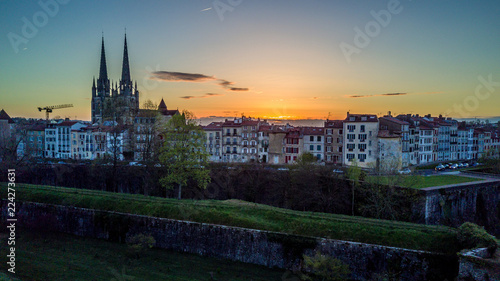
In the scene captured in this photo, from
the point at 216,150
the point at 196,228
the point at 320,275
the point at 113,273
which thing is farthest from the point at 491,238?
the point at 216,150

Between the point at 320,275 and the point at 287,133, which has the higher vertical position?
the point at 287,133

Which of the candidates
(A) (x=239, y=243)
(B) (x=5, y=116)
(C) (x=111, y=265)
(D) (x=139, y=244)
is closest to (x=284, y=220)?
(A) (x=239, y=243)

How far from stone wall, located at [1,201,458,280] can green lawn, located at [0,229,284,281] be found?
0.81m

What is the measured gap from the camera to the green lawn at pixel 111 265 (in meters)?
19.9

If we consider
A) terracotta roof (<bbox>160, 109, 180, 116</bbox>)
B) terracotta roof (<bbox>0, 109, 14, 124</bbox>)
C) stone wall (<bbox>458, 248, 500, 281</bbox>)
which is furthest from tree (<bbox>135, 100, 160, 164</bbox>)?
terracotta roof (<bbox>0, 109, 14, 124</bbox>)

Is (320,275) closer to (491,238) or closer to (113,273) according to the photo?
(491,238)

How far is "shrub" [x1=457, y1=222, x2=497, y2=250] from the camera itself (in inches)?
698

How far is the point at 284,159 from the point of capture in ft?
211

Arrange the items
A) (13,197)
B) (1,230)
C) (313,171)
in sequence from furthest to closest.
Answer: (313,171) → (13,197) → (1,230)

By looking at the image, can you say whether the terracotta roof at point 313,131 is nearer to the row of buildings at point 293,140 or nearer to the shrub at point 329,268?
the row of buildings at point 293,140

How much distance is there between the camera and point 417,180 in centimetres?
3612

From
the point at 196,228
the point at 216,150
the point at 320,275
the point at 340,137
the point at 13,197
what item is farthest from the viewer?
the point at 216,150

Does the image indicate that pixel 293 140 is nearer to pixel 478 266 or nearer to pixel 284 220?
pixel 284 220

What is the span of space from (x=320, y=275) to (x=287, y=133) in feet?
152
